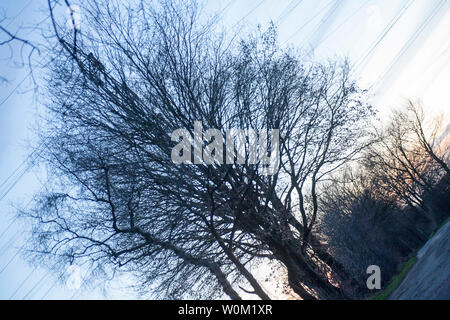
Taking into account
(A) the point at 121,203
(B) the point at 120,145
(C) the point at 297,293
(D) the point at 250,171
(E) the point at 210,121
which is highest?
(B) the point at 120,145

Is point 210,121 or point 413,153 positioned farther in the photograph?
point 413,153

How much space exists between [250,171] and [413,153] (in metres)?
24.9

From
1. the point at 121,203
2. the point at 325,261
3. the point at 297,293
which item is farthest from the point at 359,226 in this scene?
the point at 121,203

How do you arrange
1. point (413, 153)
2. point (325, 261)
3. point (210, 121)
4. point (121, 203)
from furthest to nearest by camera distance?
point (413, 153) < point (325, 261) < point (210, 121) < point (121, 203)

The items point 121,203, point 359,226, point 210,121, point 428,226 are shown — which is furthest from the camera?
point 428,226

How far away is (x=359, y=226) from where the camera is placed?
1880 centimetres

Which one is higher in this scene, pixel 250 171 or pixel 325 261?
pixel 250 171

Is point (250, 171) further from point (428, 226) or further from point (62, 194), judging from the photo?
point (428, 226)
